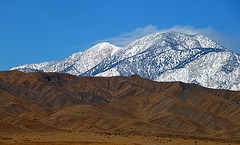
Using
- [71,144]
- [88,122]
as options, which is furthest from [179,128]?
[71,144]

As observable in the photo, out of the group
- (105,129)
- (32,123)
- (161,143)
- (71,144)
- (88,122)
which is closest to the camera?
(71,144)

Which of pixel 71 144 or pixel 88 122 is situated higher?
pixel 88 122

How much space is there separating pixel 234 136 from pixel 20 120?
78.0 meters

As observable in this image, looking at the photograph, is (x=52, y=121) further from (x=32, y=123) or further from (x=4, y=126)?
(x=4, y=126)

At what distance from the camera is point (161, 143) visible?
11125 cm

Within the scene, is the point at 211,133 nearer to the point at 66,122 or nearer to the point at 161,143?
the point at 66,122

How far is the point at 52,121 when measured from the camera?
18662 centimetres

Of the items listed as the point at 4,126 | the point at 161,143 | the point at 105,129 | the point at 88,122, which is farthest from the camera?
the point at 88,122

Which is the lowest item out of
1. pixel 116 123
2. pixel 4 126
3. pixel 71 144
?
pixel 71 144

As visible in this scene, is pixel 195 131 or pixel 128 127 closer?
pixel 128 127

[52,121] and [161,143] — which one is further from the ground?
[52,121]

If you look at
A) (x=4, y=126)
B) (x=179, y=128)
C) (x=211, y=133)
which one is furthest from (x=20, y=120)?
(x=211, y=133)

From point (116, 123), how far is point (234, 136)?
4393cm

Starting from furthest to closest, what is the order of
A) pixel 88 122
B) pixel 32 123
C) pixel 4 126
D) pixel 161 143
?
pixel 88 122 → pixel 32 123 → pixel 4 126 → pixel 161 143
